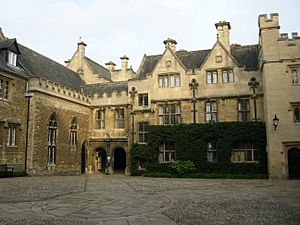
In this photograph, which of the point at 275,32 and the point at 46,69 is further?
the point at 46,69

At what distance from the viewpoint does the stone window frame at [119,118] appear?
2927 cm

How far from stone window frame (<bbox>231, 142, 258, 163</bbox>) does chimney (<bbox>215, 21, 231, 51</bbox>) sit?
8.99m

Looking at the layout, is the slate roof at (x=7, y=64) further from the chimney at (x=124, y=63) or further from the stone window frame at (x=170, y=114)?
the chimney at (x=124, y=63)

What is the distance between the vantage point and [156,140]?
1018 inches

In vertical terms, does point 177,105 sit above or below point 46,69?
below

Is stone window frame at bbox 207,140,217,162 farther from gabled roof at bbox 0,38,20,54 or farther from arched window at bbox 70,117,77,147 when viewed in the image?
gabled roof at bbox 0,38,20,54

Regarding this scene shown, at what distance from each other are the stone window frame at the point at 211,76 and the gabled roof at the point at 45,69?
1322 centimetres

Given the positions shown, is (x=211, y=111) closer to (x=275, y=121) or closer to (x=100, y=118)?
(x=275, y=121)

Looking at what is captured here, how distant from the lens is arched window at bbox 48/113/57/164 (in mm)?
24500

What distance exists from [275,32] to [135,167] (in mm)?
15109

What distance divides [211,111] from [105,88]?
11.9 m

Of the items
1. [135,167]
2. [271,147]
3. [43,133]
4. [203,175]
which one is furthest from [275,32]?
[43,133]

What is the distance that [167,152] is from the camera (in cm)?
2606

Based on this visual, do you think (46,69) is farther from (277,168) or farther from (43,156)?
(277,168)
